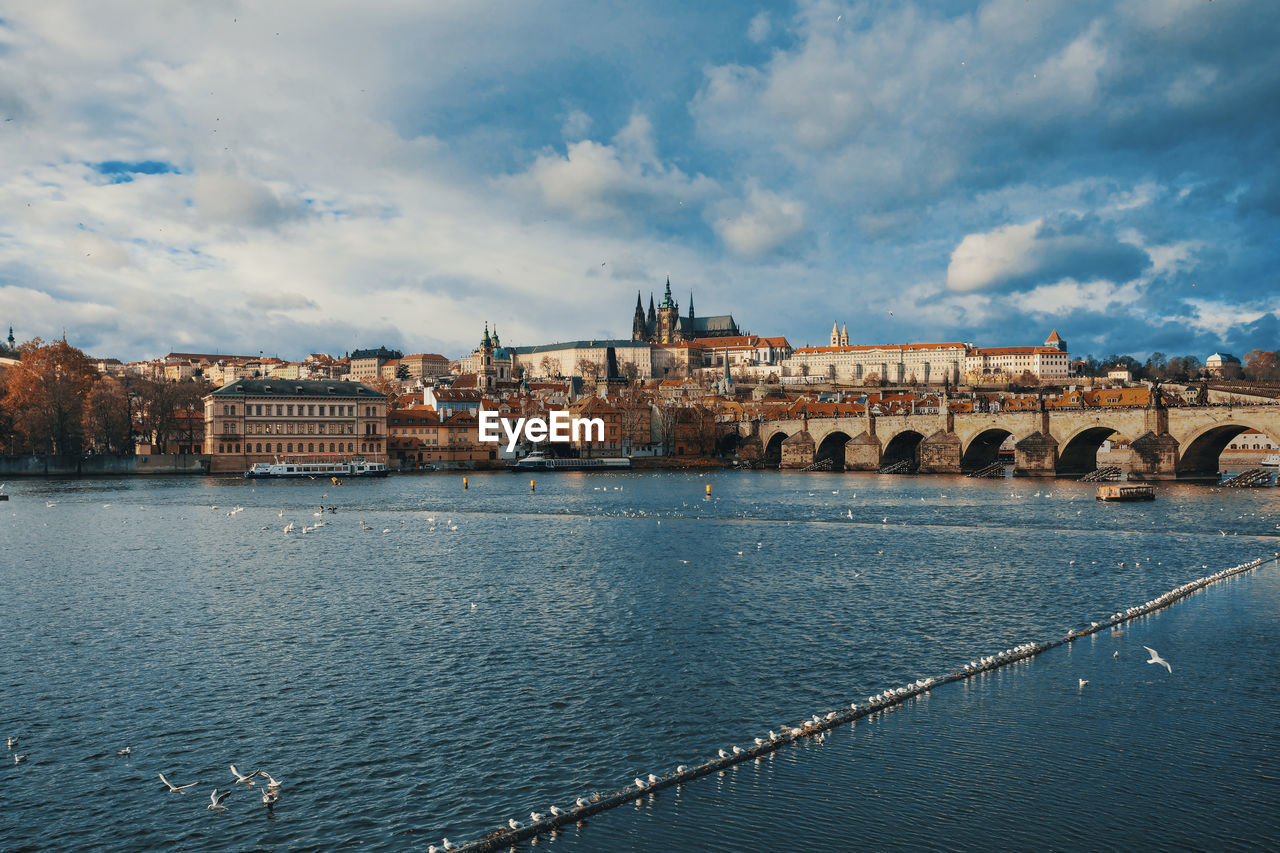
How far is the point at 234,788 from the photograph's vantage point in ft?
42.8

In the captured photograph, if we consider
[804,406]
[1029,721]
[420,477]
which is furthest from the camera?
[804,406]

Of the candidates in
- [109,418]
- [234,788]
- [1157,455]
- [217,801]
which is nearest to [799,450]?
[1157,455]

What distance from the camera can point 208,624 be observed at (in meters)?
23.6

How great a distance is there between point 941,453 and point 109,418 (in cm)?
9807

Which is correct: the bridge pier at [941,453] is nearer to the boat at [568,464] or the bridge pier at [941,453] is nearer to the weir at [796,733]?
the boat at [568,464]

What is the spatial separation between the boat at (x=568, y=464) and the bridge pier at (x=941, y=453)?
38651 millimetres

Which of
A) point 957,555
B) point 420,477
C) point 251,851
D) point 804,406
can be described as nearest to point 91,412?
point 420,477

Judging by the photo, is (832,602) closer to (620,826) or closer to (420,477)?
(620,826)

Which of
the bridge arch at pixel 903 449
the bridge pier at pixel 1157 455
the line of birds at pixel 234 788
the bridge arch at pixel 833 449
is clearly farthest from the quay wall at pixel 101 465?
the line of birds at pixel 234 788

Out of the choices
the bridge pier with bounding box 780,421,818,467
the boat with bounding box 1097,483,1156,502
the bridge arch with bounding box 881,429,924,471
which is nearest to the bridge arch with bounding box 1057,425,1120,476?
the bridge arch with bounding box 881,429,924,471

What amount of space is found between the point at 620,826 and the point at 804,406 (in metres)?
118

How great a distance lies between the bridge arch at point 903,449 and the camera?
102731 millimetres

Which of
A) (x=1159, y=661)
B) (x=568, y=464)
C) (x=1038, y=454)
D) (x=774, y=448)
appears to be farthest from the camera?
(x=774, y=448)

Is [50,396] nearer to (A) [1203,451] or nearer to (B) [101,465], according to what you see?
(B) [101,465]
